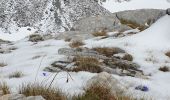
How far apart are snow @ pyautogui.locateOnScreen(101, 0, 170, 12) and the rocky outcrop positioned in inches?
195

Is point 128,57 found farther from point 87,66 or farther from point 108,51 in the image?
point 87,66

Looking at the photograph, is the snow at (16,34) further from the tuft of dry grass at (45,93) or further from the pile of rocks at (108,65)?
the tuft of dry grass at (45,93)

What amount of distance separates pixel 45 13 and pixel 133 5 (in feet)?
77.1

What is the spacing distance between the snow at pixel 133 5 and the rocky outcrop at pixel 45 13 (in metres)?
4.94

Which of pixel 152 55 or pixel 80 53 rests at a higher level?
pixel 80 53

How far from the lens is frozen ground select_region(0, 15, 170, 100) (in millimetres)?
6859

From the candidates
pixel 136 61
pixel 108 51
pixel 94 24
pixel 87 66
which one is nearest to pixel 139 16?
pixel 94 24

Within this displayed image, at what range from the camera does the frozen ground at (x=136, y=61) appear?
6859 millimetres

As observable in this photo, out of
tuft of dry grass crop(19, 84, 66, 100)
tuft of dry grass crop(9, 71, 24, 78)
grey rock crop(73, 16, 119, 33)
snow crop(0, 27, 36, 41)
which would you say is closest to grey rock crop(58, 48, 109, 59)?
tuft of dry grass crop(9, 71, 24, 78)

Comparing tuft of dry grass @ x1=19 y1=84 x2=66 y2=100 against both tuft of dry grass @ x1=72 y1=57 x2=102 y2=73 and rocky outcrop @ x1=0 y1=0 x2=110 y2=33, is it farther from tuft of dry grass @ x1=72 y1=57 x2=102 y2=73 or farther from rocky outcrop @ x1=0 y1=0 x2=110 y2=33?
rocky outcrop @ x1=0 y1=0 x2=110 y2=33

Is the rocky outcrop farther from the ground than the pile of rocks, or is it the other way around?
the pile of rocks

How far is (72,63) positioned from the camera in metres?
8.79

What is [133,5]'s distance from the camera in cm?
9831

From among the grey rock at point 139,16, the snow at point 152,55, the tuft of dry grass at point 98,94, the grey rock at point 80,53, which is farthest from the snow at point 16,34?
the tuft of dry grass at point 98,94
